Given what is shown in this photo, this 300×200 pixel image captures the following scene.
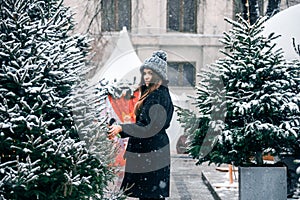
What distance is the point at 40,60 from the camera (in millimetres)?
4098

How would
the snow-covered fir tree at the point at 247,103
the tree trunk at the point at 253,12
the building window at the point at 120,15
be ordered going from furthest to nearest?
the building window at the point at 120,15 → the tree trunk at the point at 253,12 → the snow-covered fir tree at the point at 247,103

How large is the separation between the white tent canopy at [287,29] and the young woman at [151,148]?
109 inches

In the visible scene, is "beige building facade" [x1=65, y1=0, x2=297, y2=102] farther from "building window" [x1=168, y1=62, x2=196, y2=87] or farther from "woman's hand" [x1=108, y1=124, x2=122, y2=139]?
"woman's hand" [x1=108, y1=124, x2=122, y2=139]

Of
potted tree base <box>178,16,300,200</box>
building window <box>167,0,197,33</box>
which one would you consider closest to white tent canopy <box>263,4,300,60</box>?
potted tree base <box>178,16,300,200</box>

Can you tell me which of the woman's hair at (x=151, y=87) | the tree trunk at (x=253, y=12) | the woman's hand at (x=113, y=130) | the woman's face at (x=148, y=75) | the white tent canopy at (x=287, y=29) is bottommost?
the woman's hand at (x=113, y=130)

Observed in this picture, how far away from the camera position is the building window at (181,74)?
75.2 feet

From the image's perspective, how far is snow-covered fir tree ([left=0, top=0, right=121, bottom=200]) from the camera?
3889 millimetres

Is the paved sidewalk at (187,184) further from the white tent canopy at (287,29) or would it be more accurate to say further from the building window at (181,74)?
the building window at (181,74)

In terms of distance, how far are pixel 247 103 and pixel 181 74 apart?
55.2 feet

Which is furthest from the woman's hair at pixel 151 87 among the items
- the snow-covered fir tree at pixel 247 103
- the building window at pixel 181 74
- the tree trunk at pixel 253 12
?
the building window at pixel 181 74

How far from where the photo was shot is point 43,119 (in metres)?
4.05

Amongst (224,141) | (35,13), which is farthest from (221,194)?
(35,13)

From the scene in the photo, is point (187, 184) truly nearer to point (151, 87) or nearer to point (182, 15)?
point (151, 87)

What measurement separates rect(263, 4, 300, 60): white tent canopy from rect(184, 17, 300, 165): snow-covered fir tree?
88 cm
